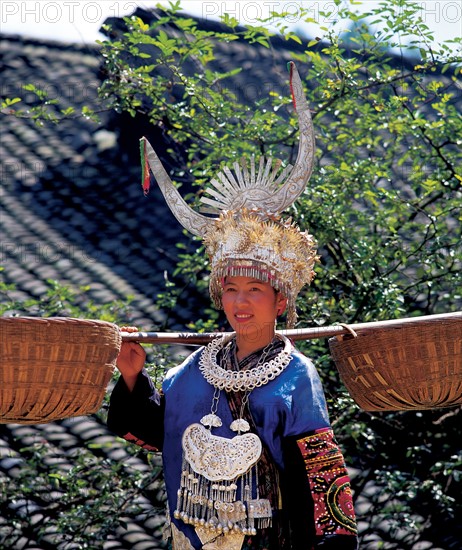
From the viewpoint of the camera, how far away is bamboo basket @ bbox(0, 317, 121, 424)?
547 cm

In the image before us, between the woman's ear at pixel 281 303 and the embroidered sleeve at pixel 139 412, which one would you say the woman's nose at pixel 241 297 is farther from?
the embroidered sleeve at pixel 139 412

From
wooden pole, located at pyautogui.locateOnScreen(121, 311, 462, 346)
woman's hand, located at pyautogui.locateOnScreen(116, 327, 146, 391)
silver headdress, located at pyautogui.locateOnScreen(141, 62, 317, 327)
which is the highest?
silver headdress, located at pyautogui.locateOnScreen(141, 62, 317, 327)

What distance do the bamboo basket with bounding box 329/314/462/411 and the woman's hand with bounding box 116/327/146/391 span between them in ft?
2.60

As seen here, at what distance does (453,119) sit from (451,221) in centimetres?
240

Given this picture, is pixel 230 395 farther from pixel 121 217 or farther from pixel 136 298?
pixel 121 217

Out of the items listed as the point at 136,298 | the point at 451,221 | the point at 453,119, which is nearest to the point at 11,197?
the point at 136,298

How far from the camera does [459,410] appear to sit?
8.12 metres

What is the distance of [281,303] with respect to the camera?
5.93m

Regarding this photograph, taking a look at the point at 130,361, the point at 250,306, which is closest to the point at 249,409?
the point at 250,306

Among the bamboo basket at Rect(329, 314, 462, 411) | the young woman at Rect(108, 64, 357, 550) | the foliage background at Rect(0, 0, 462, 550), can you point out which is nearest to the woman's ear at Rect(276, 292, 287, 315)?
Result: the young woman at Rect(108, 64, 357, 550)

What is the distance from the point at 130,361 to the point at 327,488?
3.13 feet

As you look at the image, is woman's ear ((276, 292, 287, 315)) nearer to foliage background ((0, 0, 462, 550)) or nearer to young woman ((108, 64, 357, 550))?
young woman ((108, 64, 357, 550))

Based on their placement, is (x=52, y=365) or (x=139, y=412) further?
(x=139, y=412)

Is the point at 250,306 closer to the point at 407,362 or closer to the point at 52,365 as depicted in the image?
the point at 407,362
